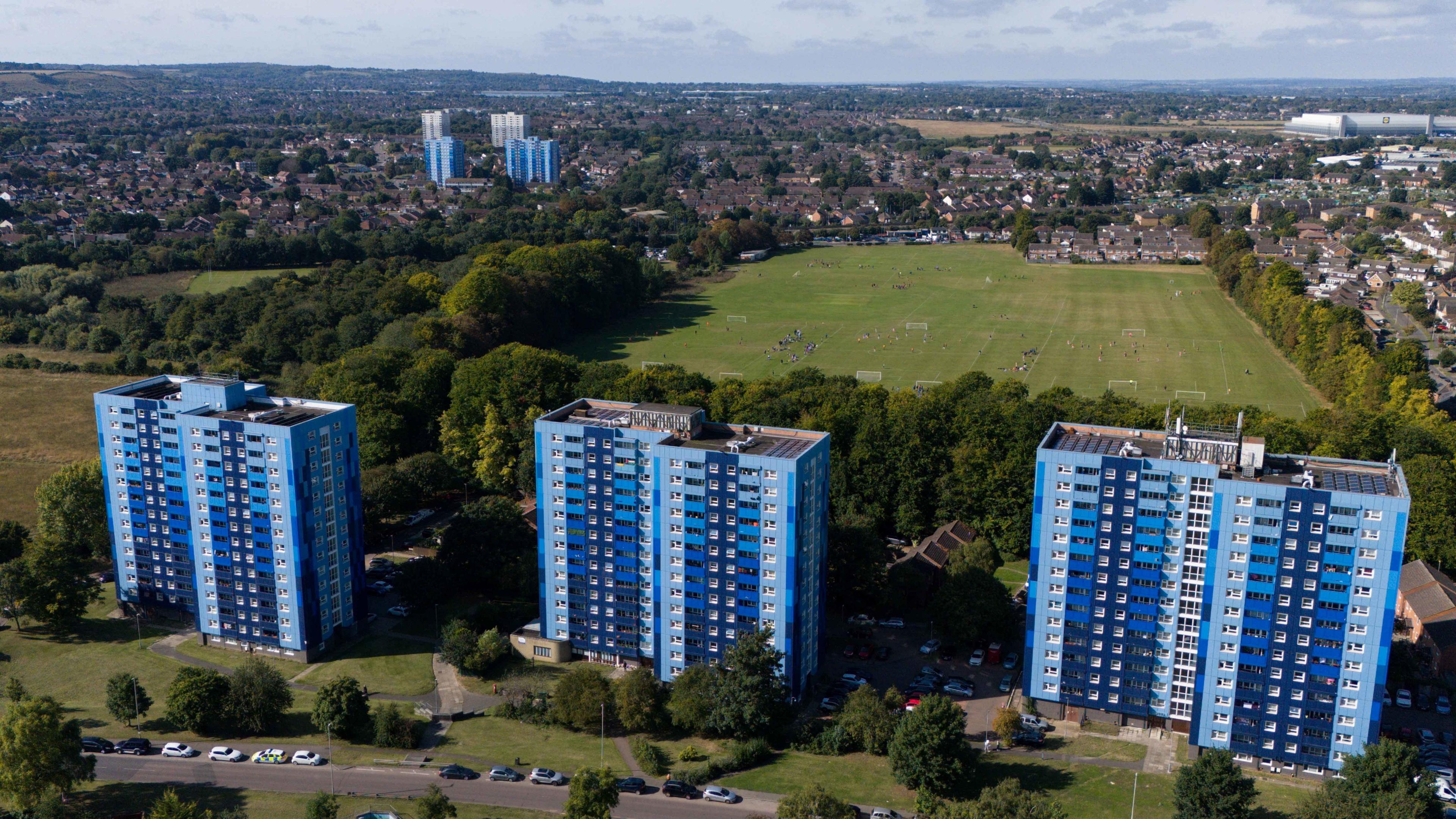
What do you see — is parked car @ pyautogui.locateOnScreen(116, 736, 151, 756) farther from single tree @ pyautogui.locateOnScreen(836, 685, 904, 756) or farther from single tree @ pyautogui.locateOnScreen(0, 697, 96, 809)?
single tree @ pyautogui.locateOnScreen(836, 685, 904, 756)

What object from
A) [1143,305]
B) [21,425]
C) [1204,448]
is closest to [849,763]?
[1204,448]

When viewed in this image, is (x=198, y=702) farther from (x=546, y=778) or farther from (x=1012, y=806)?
(x=1012, y=806)

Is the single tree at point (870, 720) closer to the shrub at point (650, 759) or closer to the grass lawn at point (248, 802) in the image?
the shrub at point (650, 759)

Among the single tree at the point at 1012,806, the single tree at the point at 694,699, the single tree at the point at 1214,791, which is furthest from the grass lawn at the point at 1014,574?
the single tree at the point at 1012,806

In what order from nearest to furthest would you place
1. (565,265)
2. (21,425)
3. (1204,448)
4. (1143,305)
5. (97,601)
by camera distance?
(1204,448) → (97,601) → (21,425) → (565,265) → (1143,305)

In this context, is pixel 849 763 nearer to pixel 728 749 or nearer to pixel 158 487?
pixel 728 749

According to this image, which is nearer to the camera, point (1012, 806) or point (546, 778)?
point (1012, 806)

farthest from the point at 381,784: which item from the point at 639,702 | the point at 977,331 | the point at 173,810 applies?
the point at 977,331
